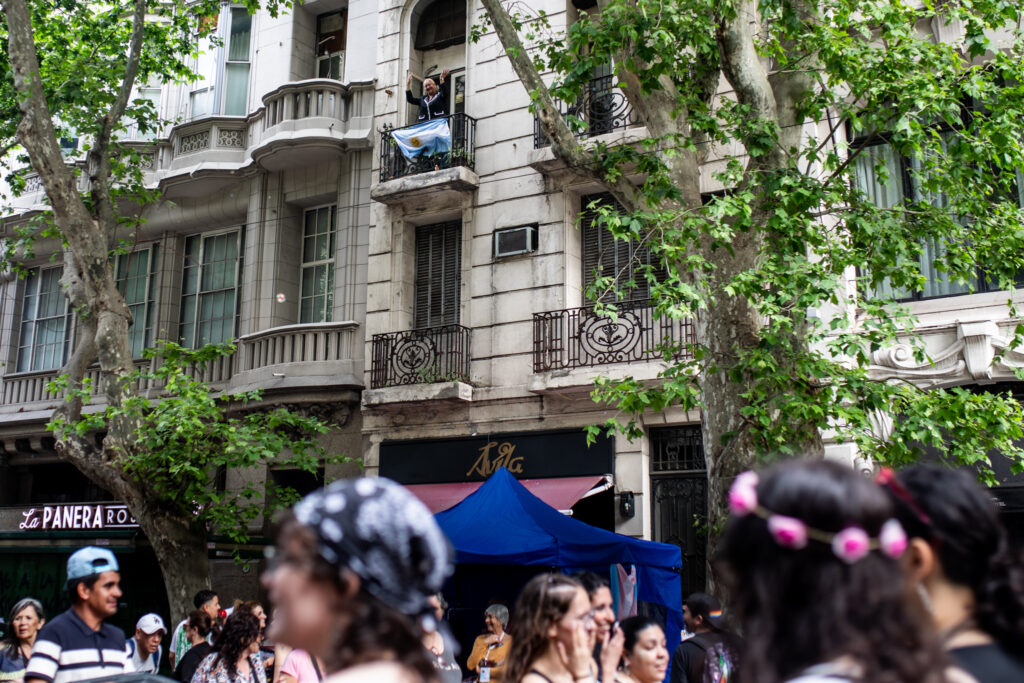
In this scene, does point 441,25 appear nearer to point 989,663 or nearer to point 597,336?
point 597,336

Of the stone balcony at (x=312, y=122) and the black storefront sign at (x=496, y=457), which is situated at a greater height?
the stone balcony at (x=312, y=122)

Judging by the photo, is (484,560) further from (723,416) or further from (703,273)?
(703,273)

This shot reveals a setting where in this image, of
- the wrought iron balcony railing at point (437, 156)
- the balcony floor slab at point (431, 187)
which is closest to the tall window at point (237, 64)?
the wrought iron balcony railing at point (437, 156)

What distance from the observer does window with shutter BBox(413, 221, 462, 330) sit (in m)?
16.5

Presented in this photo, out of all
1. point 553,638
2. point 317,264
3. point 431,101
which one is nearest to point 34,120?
point 317,264

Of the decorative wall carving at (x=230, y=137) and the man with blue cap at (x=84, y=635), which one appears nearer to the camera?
the man with blue cap at (x=84, y=635)

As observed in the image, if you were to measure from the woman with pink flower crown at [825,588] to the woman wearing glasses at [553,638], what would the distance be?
2569mm

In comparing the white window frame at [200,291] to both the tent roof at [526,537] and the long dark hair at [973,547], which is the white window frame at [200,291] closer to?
A: the tent roof at [526,537]

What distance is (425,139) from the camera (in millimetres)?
16312

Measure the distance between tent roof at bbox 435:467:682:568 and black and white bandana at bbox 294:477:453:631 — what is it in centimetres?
807

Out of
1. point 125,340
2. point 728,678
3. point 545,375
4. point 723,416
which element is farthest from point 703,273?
point 125,340

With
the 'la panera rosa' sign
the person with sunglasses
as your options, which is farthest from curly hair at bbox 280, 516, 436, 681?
the 'la panera rosa' sign

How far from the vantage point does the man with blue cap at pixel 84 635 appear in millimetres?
5574

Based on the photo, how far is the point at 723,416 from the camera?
348 inches
